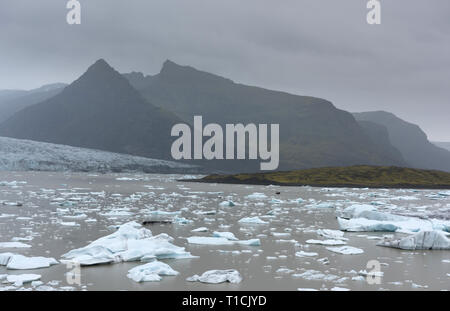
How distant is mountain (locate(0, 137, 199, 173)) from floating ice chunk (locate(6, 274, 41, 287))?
343 ft

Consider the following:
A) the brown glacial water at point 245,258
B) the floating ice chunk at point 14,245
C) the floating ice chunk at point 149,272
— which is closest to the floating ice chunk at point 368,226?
the brown glacial water at point 245,258

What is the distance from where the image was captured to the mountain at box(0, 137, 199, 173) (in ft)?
352

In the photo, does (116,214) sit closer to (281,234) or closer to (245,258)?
(281,234)

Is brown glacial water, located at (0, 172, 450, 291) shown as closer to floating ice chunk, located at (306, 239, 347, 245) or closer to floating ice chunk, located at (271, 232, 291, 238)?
floating ice chunk, located at (271, 232, 291, 238)

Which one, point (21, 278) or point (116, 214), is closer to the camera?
point (21, 278)

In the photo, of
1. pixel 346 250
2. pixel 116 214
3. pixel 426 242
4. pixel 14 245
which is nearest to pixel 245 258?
pixel 346 250

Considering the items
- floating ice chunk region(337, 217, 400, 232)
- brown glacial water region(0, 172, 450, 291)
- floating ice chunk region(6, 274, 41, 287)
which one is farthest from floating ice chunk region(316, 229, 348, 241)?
floating ice chunk region(6, 274, 41, 287)

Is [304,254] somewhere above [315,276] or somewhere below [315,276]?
below

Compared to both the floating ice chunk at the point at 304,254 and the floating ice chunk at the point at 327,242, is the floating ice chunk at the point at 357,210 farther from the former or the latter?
the floating ice chunk at the point at 304,254

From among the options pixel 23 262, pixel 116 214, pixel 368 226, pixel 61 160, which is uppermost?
pixel 61 160

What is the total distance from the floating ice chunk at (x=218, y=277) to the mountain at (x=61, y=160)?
4172 inches

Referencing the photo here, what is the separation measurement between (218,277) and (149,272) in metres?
1.63

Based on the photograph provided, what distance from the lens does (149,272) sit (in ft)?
33.1
